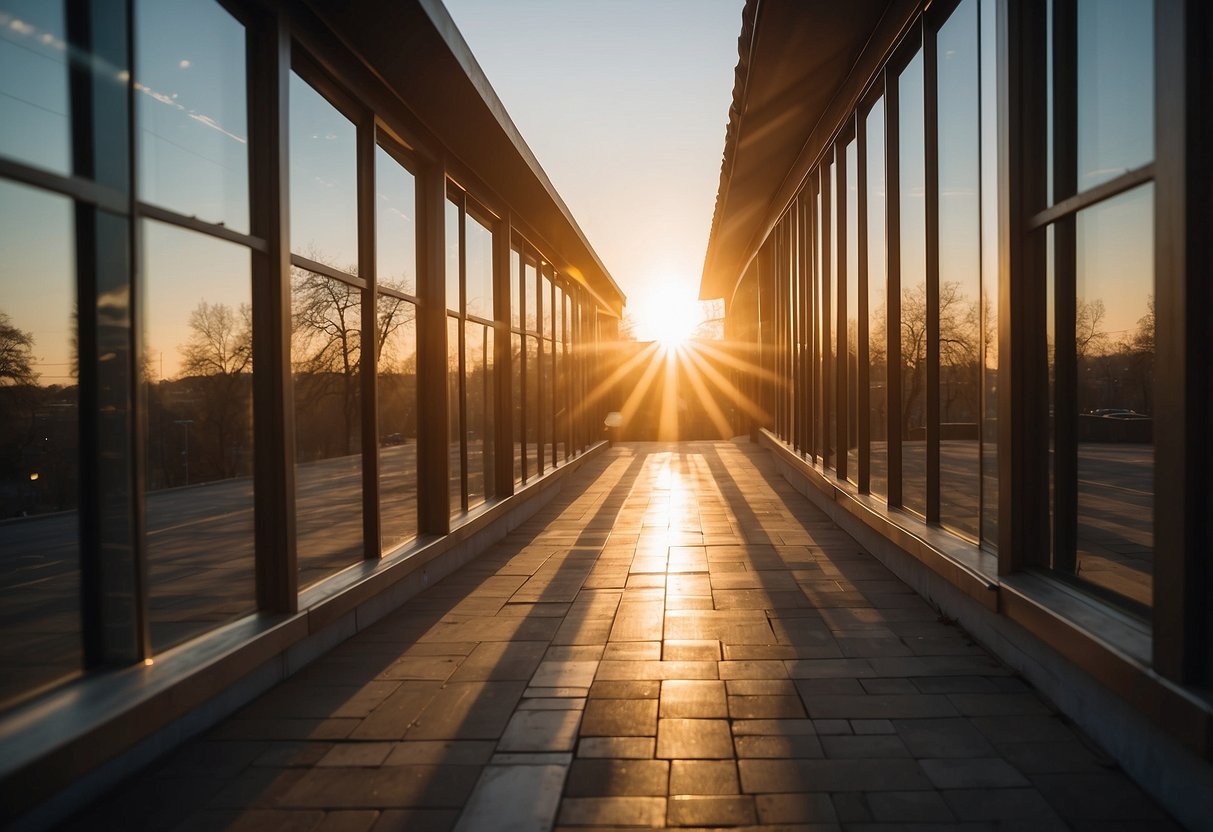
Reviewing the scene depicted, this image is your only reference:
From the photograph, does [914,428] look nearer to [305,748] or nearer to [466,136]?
[466,136]

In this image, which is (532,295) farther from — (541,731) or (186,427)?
(541,731)

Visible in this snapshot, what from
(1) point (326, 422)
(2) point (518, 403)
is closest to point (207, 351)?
(1) point (326, 422)

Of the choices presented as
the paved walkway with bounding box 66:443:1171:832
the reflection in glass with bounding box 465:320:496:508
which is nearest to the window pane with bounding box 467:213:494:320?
the reflection in glass with bounding box 465:320:496:508

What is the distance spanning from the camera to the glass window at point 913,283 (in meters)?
6.11

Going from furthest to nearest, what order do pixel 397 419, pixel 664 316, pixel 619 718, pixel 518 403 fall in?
pixel 664 316
pixel 518 403
pixel 397 419
pixel 619 718

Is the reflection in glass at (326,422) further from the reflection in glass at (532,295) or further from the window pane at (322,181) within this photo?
the reflection in glass at (532,295)

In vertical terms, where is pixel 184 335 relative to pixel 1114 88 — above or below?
below

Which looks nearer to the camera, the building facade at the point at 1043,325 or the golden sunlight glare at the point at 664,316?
the building facade at the point at 1043,325

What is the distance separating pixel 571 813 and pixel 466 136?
5.47 metres

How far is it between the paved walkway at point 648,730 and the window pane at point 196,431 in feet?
1.83

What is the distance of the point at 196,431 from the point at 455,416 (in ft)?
12.7

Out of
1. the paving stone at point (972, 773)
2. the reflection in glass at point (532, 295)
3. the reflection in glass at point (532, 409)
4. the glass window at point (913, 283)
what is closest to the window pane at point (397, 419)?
the glass window at point (913, 283)

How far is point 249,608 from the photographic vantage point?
4270 mm

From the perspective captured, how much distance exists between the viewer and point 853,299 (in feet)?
27.7
